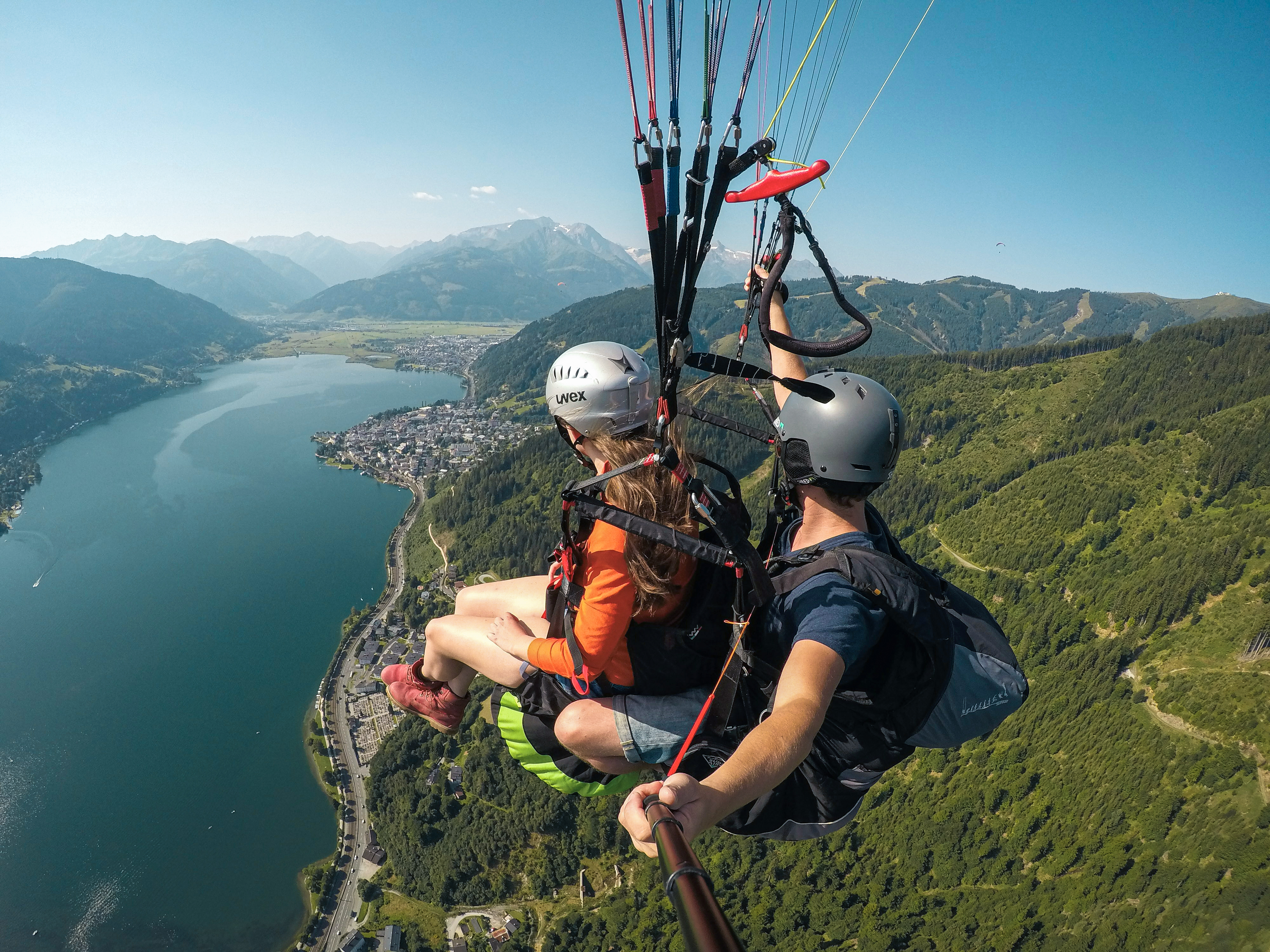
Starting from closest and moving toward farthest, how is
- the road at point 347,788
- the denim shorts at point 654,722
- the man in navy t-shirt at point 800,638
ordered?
the man in navy t-shirt at point 800,638 < the denim shorts at point 654,722 < the road at point 347,788

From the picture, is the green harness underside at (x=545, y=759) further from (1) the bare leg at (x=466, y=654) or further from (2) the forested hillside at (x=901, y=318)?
(2) the forested hillside at (x=901, y=318)

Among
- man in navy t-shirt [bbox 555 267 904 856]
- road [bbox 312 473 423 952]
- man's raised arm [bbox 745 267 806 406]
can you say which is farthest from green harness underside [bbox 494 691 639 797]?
road [bbox 312 473 423 952]

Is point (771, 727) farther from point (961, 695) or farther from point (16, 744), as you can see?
point (16, 744)

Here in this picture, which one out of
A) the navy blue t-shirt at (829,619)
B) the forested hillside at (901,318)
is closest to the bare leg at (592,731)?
the navy blue t-shirt at (829,619)

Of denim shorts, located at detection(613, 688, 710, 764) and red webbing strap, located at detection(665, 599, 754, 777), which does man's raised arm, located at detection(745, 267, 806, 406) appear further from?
denim shorts, located at detection(613, 688, 710, 764)

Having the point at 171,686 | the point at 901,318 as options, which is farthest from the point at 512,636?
the point at 901,318

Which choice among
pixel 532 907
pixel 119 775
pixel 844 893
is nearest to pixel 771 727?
pixel 532 907

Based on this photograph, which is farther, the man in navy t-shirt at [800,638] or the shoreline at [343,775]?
the shoreline at [343,775]
